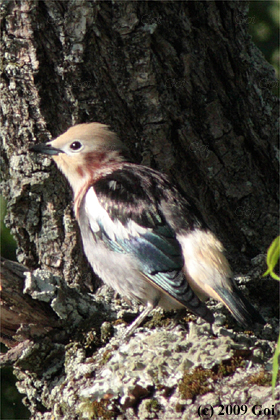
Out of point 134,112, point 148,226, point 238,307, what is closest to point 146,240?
point 148,226

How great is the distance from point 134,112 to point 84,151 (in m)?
0.68

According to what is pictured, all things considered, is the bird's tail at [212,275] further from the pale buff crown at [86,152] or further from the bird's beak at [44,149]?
the bird's beak at [44,149]

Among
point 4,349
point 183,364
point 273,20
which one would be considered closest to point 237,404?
point 183,364

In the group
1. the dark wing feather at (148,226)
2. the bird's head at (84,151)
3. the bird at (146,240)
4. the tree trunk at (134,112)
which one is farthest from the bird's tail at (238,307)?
Result: the bird's head at (84,151)

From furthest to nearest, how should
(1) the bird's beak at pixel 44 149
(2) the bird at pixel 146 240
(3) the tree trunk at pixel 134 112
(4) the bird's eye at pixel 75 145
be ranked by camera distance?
(4) the bird's eye at pixel 75 145 → (1) the bird's beak at pixel 44 149 → (3) the tree trunk at pixel 134 112 → (2) the bird at pixel 146 240

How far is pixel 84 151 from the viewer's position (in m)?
5.16

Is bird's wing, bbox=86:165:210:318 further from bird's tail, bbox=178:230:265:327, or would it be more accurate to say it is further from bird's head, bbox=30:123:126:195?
bird's head, bbox=30:123:126:195

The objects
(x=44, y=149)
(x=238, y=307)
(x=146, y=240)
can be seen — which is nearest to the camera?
(x=238, y=307)

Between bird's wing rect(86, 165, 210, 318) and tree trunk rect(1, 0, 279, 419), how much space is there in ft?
1.54

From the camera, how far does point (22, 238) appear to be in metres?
5.08

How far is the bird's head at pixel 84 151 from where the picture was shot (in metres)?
4.75

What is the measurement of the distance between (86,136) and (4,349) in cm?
250

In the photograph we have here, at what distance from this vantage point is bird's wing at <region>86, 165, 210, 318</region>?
4191mm

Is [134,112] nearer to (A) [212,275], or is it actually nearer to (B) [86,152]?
(B) [86,152]
